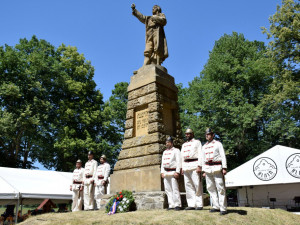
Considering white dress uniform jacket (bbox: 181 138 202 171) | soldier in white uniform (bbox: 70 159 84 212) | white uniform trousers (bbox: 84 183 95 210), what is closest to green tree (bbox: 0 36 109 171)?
soldier in white uniform (bbox: 70 159 84 212)

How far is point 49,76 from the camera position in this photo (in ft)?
71.5

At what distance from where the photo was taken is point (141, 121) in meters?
9.36

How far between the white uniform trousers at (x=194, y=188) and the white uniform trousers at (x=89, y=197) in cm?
387

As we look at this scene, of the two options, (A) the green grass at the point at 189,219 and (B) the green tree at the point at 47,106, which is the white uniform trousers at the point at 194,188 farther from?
(B) the green tree at the point at 47,106

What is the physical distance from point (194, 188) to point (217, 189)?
2.45 ft

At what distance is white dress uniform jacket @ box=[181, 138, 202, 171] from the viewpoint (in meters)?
6.37

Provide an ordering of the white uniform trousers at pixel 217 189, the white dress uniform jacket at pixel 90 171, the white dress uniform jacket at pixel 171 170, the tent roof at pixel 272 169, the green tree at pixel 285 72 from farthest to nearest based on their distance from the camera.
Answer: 1. the green tree at pixel 285 72
2. the tent roof at pixel 272 169
3. the white dress uniform jacket at pixel 90 171
4. the white dress uniform jacket at pixel 171 170
5. the white uniform trousers at pixel 217 189

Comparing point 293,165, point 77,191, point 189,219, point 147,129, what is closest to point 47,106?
point 77,191

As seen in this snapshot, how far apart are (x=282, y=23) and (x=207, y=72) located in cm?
737

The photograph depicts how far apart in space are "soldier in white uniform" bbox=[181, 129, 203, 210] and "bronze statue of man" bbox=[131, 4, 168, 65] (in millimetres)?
4636

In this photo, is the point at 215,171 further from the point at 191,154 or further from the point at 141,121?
the point at 141,121

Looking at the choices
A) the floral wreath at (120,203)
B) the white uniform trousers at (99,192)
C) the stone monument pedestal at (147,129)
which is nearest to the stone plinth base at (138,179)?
the stone monument pedestal at (147,129)

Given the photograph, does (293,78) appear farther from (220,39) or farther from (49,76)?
(49,76)

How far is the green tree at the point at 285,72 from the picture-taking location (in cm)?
1652
